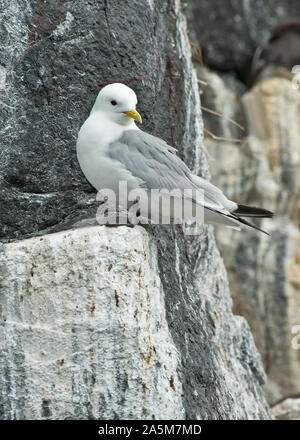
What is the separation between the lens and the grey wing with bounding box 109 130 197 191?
4.64m

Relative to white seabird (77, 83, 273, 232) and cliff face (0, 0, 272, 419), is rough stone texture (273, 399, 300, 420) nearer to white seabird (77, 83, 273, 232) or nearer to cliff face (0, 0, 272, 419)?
cliff face (0, 0, 272, 419)

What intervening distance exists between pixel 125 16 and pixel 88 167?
4.19 ft

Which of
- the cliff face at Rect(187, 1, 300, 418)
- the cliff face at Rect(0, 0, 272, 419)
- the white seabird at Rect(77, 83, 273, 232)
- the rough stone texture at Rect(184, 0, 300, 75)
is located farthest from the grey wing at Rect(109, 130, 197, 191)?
the rough stone texture at Rect(184, 0, 300, 75)

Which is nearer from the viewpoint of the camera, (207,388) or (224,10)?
(207,388)

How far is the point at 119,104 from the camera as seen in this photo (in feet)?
15.5

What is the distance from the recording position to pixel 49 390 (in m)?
4.36

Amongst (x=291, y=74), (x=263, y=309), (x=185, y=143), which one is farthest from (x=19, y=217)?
(x=291, y=74)

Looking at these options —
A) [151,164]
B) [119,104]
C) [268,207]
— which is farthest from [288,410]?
[119,104]

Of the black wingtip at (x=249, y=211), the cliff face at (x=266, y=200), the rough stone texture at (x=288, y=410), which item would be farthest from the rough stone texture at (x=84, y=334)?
the cliff face at (x=266, y=200)

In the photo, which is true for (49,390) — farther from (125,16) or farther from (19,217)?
(125,16)

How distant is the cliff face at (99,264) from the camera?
438 centimetres

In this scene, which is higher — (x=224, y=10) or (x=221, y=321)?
(x=224, y=10)

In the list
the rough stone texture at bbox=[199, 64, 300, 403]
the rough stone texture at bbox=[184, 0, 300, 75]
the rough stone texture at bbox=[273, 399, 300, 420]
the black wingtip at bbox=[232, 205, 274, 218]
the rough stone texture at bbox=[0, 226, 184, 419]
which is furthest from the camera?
the rough stone texture at bbox=[184, 0, 300, 75]

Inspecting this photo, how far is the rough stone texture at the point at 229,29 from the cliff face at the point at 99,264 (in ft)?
16.1
